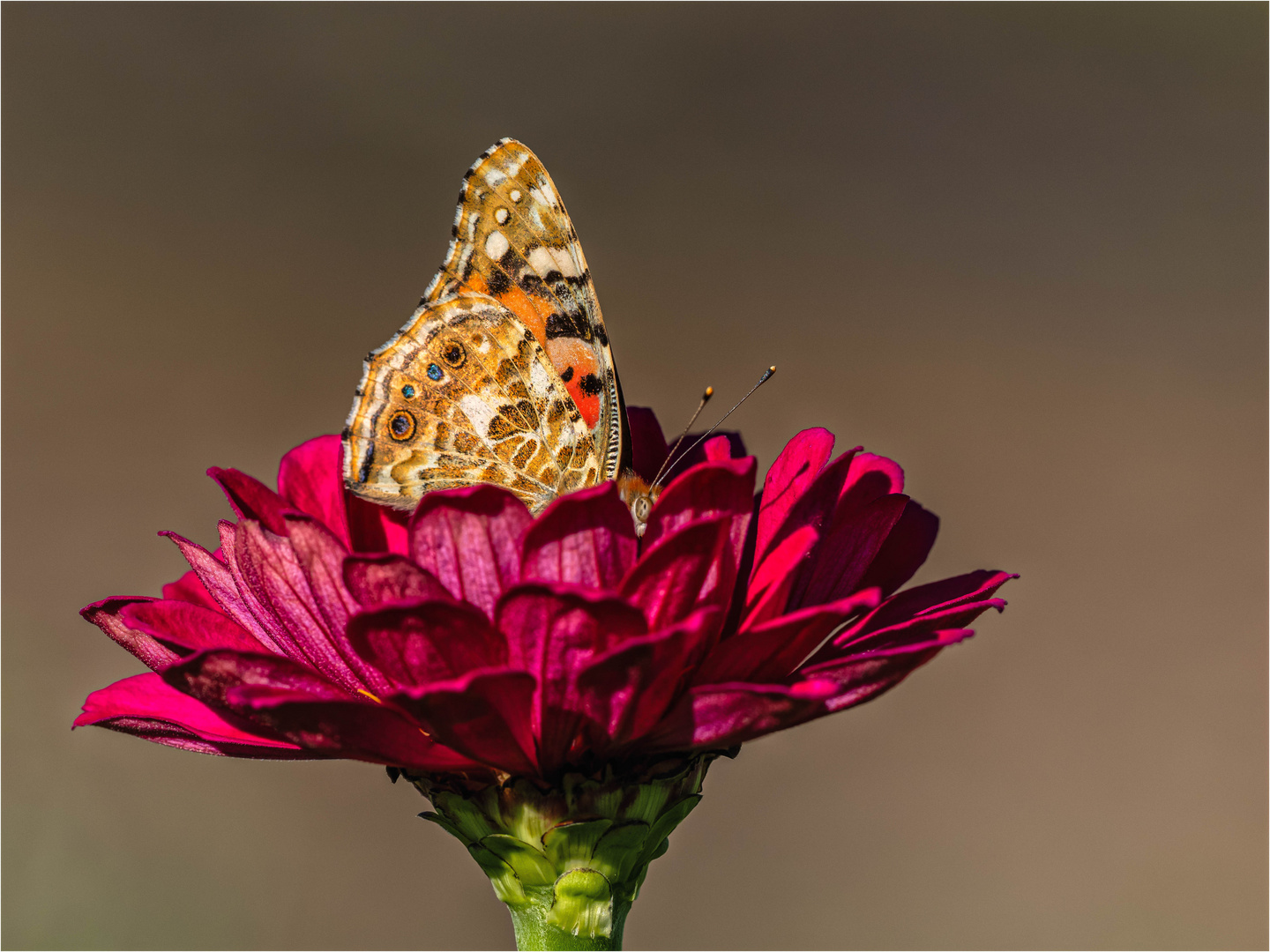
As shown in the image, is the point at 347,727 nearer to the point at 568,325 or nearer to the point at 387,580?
the point at 387,580

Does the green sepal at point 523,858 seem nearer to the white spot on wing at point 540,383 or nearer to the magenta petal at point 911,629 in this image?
the magenta petal at point 911,629

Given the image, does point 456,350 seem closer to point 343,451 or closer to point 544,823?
point 343,451

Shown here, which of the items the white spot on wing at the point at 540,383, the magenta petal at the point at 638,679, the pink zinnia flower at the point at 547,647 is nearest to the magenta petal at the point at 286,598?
the pink zinnia flower at the point at 547,647

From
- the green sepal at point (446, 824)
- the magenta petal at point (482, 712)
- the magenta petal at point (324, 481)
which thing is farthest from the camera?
the magenta petal at point (324, 481)

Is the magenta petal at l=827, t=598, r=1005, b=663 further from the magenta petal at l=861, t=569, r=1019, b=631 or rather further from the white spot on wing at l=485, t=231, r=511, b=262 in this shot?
the white spot on wing at l=485, t=231, r=511, b=262

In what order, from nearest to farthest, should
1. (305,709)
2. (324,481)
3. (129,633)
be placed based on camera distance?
(305,709) < (129,633) < (324,481)

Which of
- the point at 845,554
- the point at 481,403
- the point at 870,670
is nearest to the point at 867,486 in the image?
the point at 845,554

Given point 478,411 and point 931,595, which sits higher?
point 478,411
